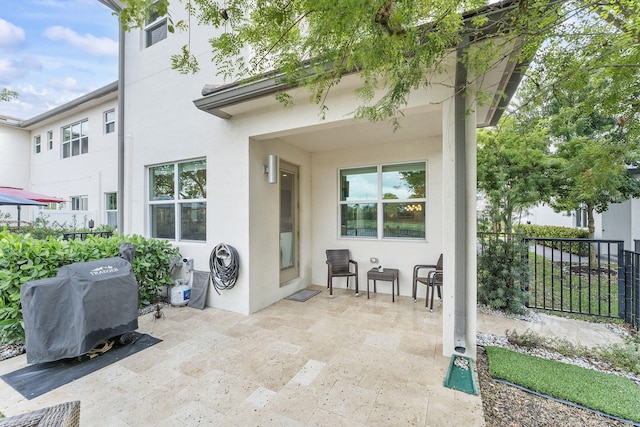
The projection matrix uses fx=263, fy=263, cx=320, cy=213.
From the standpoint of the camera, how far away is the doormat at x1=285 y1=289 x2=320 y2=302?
486cm

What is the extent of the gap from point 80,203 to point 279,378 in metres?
9.77

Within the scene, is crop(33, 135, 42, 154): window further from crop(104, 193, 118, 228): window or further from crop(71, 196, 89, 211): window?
crop(104, 193, 118, 228): window

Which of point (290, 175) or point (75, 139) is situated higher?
point (75, 139)

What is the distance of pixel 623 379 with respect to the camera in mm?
2416

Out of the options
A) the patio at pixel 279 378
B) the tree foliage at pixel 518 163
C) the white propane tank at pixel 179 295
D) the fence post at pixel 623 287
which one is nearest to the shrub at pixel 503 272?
the patio at pixel 279 378

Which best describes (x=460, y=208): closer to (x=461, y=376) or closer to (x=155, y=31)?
→ (x=461, y=376)

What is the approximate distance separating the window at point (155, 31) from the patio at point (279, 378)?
5.57m

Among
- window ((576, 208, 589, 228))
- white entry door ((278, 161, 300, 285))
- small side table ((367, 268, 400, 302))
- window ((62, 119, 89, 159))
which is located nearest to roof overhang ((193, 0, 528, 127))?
white entry door ((278, 161, 300, 285))

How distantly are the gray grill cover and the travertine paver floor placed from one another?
0.36m

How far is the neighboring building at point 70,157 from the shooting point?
24.9ft

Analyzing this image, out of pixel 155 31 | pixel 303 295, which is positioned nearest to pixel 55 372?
pixel 303 295

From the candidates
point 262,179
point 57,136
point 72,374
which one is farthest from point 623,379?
point 57,136

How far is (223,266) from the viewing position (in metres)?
4.23

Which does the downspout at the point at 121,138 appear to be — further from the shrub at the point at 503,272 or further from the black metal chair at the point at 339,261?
the shrub at the point at 503,272
